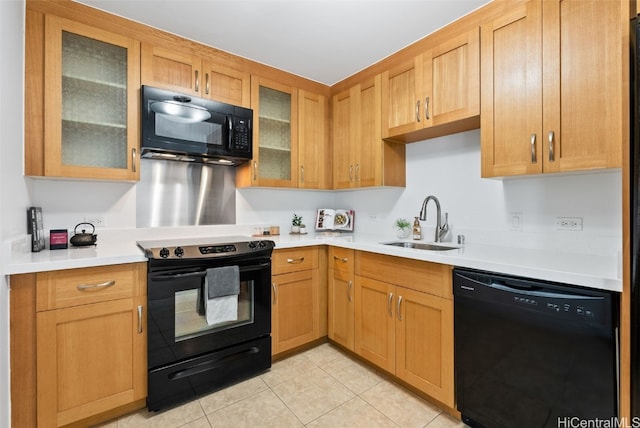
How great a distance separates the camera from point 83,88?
1924mm

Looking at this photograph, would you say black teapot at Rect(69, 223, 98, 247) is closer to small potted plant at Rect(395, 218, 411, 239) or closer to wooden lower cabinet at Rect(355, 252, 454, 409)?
wooden lower cabinet at Rect(355, 252, 454, 409)

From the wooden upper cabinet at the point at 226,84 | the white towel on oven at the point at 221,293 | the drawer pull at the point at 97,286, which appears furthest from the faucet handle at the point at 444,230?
the drawer pull at the point at 97,286

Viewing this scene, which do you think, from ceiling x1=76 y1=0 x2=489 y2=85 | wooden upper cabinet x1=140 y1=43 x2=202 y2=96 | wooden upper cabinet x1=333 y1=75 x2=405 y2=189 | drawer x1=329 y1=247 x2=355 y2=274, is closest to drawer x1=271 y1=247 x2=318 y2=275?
drawer x1=329 y1=247 x2=355 y2=274

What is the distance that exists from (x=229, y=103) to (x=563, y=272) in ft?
7.86

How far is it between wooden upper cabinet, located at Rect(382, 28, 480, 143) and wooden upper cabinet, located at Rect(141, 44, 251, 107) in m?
1.20

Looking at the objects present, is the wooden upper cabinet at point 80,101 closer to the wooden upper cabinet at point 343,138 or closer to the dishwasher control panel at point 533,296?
the wooden upper cabinet at point 343,138

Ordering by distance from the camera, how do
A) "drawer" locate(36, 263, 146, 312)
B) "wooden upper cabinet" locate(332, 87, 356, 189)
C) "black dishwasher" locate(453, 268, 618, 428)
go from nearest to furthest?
"black dishwasher" locate(453, 268, 618, 428) < "drawer" locate(36, 263, 146, 312) < "wooden upper cabinet" locate(332, 87, 356, 189)

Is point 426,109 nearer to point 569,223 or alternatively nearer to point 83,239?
point 569,223

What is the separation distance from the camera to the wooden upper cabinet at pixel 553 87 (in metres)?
1.40

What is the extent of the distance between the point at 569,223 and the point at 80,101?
3.06m

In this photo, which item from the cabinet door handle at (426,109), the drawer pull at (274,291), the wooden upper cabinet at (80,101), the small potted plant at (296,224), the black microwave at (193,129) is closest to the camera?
the wooden upper cabinet at (80,101)

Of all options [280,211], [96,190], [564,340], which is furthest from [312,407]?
[96,190]

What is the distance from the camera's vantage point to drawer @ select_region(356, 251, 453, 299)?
1732 mm

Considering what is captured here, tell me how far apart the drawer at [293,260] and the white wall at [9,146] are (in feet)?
4.71
